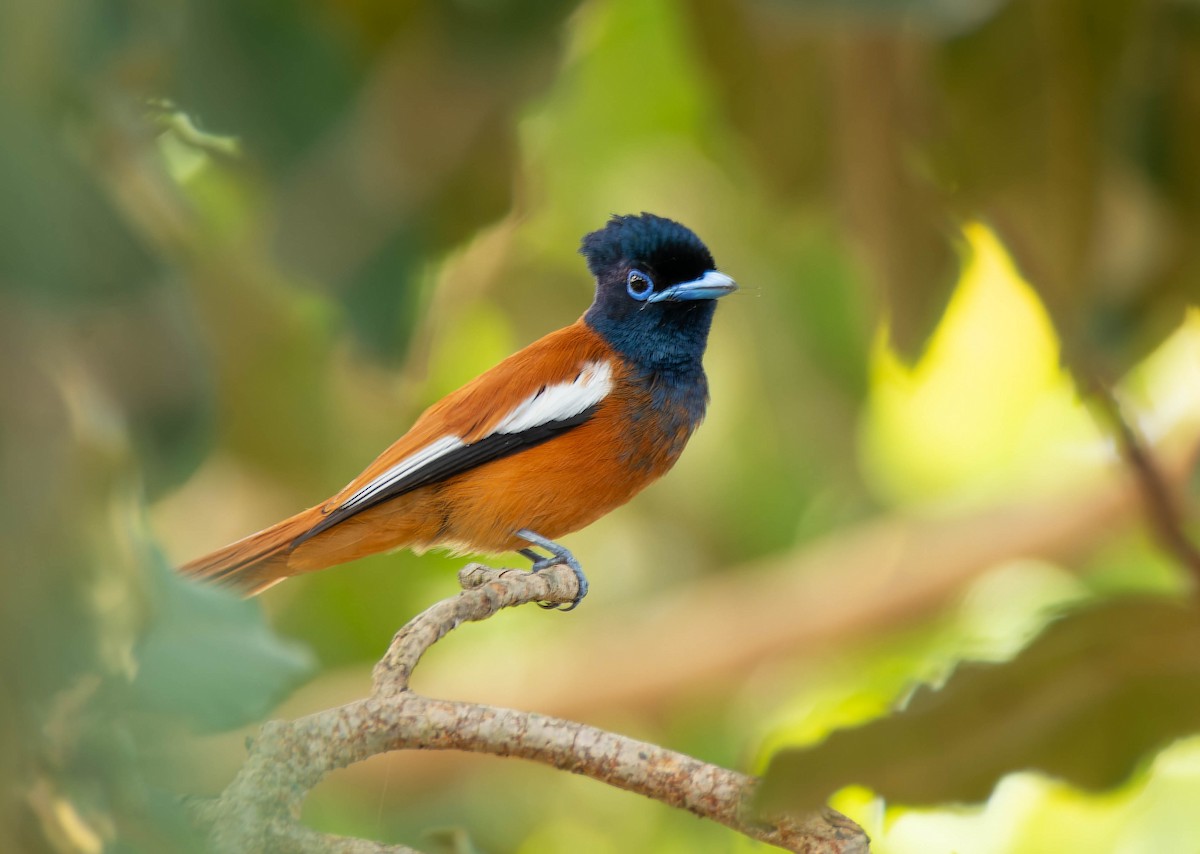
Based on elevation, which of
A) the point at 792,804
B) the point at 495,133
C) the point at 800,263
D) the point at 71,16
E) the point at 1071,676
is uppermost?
the point at 800,263

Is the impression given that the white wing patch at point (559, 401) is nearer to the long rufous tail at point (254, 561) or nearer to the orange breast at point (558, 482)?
the orange breast at point (558, 482)

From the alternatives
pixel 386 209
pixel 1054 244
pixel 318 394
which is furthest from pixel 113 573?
pixel 318 394

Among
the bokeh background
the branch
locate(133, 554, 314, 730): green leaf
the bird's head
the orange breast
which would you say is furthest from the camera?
the bird's head

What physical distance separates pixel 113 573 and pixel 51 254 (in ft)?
1.21

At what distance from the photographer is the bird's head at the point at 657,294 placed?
2.76m

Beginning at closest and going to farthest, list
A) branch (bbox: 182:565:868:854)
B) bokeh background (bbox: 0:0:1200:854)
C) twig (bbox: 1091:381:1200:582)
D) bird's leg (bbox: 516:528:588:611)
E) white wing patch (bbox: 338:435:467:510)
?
bokeh background (bbox: 0:0:1200:854) → branch (bbox: 182:565:868:854) → twig (bbox: 1091:381:1200:582) → white wing patch (bbox: 338:435:467:510) → bird's leg (bbox: 516:528:588:611)

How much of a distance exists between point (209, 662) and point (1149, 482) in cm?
164

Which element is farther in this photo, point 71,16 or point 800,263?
point 800,263

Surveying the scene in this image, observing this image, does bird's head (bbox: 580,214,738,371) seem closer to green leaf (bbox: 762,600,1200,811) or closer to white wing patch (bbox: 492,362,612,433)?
white wing patch (bbox: 492,362,612,433)

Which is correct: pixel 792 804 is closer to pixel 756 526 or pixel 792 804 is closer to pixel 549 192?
pixel 549 192

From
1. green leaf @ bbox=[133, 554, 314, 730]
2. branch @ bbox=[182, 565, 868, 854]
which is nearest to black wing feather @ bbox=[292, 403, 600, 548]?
branch @ bbox=[182, 565, 868, 854]

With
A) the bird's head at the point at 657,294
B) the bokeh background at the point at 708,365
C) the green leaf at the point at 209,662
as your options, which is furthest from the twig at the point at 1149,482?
the green leaf at the point at 209,662

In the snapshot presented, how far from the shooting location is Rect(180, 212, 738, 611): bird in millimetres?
2480

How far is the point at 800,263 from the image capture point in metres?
3.99
